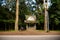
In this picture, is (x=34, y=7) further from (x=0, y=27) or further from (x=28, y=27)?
(x=0, y=27)

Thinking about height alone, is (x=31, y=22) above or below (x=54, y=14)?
below

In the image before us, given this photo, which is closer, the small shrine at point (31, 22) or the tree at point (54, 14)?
the tree at point (54, 14)

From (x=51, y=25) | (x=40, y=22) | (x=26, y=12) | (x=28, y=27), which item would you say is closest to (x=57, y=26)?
(x=51, y=25)

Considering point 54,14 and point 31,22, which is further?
point 31,22

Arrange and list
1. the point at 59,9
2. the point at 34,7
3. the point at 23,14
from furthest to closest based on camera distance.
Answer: the point at 34,7 < the point at 23,14 < the point at 59,9

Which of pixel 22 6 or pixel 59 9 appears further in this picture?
pixel 22 6

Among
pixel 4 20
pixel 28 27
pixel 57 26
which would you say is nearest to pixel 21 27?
pixel 28 27

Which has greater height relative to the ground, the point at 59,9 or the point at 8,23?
the point at 59,9

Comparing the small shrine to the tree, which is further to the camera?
the small shrine

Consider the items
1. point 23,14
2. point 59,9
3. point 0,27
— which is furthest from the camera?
point 23,14

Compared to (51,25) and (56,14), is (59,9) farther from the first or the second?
Result: (51,25)

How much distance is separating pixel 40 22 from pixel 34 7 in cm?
1113

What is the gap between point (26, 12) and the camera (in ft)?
163

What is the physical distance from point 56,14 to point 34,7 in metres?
13.1
